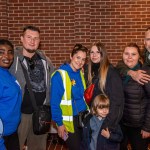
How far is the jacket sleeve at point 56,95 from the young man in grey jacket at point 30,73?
0.20 meters

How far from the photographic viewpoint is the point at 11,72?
150 inches

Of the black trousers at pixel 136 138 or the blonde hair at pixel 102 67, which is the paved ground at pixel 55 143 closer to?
the black trousers at pixel 136 138

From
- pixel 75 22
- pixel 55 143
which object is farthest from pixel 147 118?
pixel 75 22

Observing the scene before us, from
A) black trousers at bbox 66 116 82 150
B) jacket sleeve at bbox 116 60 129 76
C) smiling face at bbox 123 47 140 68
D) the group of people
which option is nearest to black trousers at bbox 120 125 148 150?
the group of people

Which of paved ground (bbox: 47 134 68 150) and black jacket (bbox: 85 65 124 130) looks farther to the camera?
paved ground (bbox: 47 134 68 150)

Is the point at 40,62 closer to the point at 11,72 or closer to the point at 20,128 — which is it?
the point at 11,72

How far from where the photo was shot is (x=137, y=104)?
3.67 meters

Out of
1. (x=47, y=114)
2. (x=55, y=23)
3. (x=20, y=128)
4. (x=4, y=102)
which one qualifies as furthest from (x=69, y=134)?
(x=55, y=23)

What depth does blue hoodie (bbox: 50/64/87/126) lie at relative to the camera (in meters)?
3.82

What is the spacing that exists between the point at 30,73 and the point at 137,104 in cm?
143

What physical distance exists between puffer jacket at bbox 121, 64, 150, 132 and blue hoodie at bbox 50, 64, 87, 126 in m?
0.61

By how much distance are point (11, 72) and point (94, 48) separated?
1117 mm

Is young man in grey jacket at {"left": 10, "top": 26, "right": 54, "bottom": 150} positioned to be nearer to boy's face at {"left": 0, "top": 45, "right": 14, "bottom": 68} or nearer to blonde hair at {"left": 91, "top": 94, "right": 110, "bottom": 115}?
boy's face at {"left": 0, "top": 45, "right": 14, "bottom": 68}

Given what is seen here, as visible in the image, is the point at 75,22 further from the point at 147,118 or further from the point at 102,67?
the point at 147,118
